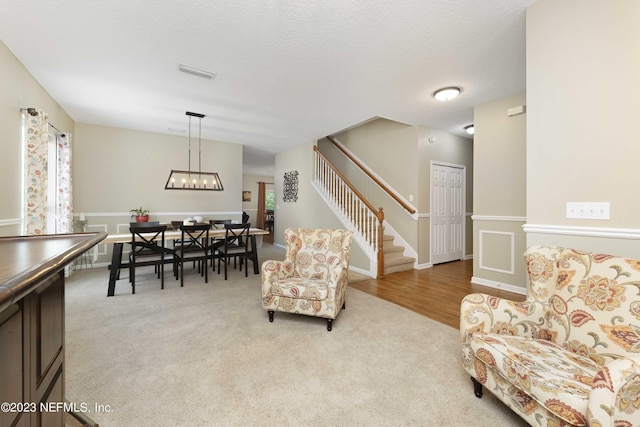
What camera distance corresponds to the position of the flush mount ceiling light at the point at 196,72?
2.90 metres

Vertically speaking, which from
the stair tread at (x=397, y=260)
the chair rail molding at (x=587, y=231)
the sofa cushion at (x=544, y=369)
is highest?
the chair rail molding at (x=587, y=231)

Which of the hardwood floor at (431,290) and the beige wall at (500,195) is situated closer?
the hardwood floor at (431,290)

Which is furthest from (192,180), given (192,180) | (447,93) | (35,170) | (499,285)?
(499,285)

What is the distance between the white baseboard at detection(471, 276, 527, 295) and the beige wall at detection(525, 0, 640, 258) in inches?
78.5

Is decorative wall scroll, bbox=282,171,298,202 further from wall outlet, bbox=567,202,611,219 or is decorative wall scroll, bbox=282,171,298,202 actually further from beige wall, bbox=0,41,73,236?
wall outlet, bbox=567,202,611,219

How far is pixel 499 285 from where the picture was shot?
3748mm

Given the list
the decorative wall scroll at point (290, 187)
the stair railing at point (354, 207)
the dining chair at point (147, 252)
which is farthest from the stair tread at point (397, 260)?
the dining chair at point (147, 252)

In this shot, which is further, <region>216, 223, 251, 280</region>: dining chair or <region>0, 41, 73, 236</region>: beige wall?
<region>216, 223, 251, 280</region>: dining chair

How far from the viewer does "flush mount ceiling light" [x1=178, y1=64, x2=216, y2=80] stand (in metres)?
2.90

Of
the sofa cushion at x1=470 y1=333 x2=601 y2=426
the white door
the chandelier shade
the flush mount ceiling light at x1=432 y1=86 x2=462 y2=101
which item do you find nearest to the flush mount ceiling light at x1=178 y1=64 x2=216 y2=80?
the chandelier shade

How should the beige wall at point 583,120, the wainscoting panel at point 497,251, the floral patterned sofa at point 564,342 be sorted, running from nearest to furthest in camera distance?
the floral patterned sofa at point 564,342 < the beige wall at point 583,120 < the wainscoting panel at point 497,251

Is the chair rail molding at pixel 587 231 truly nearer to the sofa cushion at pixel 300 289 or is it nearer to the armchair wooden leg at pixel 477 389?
the armchair wooden leg at pixel 477 389

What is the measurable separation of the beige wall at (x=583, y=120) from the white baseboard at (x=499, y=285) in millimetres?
1995

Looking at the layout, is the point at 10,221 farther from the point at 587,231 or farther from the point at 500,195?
the point at 500,195
